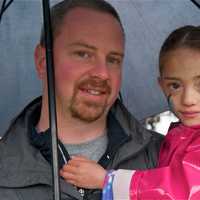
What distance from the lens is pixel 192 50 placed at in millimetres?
3057

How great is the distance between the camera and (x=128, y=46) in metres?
3.91

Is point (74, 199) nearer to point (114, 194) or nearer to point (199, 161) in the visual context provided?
point (114, 194)

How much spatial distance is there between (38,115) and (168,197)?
923mm

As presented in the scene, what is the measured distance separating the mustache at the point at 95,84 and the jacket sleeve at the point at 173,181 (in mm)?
478

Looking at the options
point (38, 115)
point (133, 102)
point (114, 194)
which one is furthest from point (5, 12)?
point (114, 194)

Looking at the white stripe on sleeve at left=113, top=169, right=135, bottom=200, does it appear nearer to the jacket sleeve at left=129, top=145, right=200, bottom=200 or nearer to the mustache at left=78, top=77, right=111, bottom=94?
the jacket sleeve at left=129, top=145, right=200, bottom=200

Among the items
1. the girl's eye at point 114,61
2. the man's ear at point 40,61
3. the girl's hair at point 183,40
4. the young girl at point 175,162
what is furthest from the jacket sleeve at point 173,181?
the man's ear at point 40,61

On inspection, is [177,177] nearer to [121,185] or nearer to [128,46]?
[121,185]

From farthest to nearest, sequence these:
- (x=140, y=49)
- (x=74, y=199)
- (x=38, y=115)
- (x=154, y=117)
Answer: (x=154, y=117) < (x=140, y=49) < (x=38, y=115) < (x=74, y=199)

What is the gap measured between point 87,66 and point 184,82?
0.50 metres

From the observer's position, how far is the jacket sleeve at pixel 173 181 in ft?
9.31

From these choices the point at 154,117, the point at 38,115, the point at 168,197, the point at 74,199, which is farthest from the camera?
the point at 154,117

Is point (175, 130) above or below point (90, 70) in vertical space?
below

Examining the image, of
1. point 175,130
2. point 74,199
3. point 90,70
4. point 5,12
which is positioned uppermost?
point 5,12
